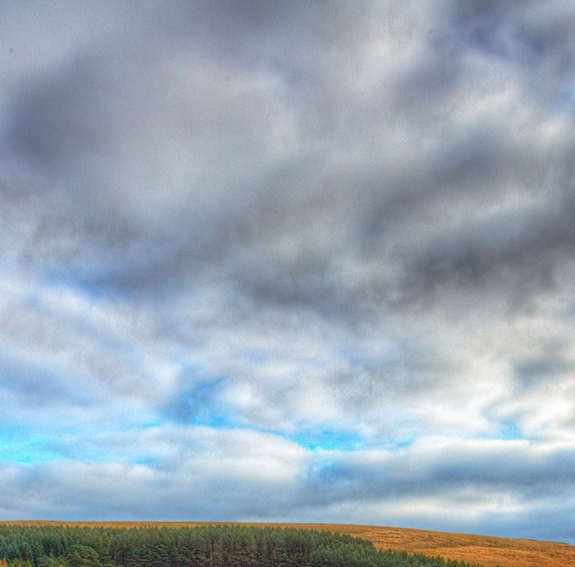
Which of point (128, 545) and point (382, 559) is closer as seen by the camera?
point (382, 559)

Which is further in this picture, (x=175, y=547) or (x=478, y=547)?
(x=478, y=547)

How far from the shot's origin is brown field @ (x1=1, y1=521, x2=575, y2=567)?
53.4m

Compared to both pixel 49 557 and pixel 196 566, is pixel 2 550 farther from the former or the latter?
pixel 196 566

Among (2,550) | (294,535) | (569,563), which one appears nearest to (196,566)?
(294,535)

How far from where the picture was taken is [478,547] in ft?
198

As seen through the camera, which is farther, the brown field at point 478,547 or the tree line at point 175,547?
the tree line at point 175,547

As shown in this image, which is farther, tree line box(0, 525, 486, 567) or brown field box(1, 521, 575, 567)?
tree line box(0, 525, 486, 567)

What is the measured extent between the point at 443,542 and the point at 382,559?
76.5 feet

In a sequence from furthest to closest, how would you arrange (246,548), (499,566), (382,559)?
(246,548), (499,566), (382,559)

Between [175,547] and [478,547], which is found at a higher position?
[478,547]

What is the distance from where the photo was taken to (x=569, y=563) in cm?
5325

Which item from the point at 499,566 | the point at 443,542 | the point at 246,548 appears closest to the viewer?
the point at 499,566

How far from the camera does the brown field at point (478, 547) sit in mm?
53438

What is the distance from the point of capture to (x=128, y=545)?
56.5 meters
